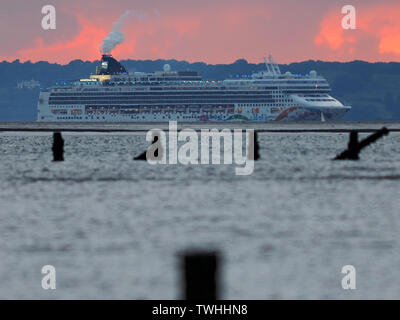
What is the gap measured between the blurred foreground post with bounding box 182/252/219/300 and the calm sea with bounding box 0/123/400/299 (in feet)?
12.0

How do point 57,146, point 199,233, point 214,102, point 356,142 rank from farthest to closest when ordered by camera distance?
1. point 214,102
2. point 57,146
3. point 356,142
4. point 199,233

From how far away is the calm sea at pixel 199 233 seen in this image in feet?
41.4

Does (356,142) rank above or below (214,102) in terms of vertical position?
below

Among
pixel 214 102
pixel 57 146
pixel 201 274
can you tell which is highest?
pixel 214 102

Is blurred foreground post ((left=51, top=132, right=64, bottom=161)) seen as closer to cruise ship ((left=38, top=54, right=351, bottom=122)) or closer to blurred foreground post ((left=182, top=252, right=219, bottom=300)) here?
blurred foreground post ((left=182, top=252, right=219, bottom=300))

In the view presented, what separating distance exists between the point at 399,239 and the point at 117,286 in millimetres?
6283

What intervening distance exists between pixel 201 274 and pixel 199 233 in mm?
9883

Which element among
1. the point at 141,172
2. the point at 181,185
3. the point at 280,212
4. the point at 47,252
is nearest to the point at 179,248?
the point at 47,252

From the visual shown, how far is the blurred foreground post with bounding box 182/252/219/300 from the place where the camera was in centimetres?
799

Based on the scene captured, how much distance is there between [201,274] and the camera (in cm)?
808

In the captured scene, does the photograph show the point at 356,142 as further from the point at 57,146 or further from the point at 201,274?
the point at 201,274

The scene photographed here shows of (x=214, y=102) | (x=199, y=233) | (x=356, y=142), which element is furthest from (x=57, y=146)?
(x=214, y=102)

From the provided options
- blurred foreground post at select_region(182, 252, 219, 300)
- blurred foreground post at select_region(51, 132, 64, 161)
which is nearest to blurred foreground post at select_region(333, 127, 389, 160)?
blurred foreground post at select_region(51, 132, 64, 161)
